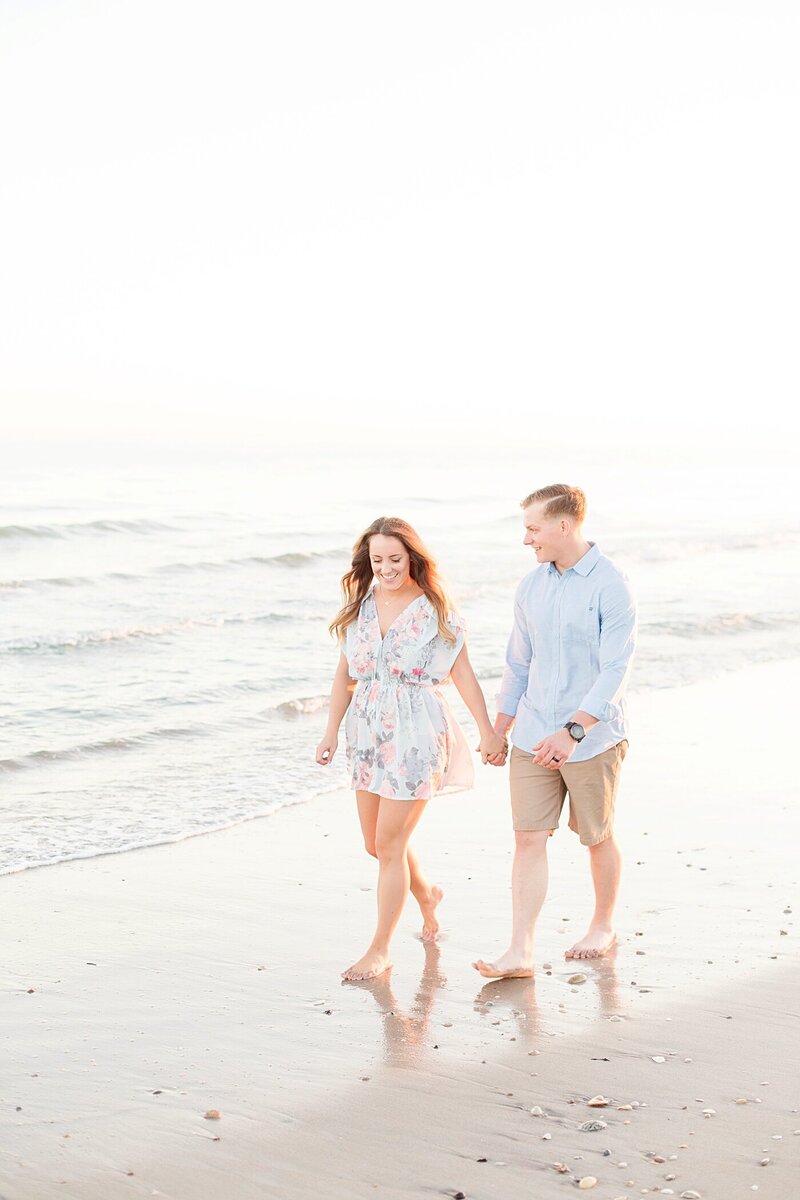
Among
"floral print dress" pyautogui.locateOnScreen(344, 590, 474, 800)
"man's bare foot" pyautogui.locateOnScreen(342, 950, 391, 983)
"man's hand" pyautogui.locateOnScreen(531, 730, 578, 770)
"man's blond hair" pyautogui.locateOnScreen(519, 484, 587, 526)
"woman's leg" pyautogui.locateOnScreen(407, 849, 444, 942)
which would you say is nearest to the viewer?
"man's hand" pyautogui.locateOnScreen(531, 730, 578, 770)

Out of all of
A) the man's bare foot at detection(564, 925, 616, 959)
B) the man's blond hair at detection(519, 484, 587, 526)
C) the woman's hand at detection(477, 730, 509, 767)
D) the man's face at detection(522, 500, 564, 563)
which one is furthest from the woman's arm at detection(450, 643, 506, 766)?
the man's bare foot at detection(564, 925, 616, 959)

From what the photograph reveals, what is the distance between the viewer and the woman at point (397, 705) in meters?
4.82

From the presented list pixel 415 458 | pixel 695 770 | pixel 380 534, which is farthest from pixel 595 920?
pixel 415 458

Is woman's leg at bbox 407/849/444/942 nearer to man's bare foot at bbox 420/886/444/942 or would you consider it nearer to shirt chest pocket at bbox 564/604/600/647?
man's bare foot at bbox 420/886/444/942

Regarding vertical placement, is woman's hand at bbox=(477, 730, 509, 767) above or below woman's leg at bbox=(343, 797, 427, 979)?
above

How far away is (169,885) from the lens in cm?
606

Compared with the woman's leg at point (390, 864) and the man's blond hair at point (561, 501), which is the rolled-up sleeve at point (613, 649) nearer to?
the man's blond hair at point (561, 501)

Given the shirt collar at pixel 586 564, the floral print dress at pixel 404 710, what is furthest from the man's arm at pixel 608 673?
the floral print dress at pixel 404 710

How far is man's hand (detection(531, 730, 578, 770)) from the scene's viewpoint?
4.48 m

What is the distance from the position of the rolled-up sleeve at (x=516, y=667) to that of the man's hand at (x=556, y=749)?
14.3 inches

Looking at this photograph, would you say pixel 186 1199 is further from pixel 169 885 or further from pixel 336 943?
pixel 169 885

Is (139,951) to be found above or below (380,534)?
below

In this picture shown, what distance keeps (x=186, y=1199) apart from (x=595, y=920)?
222 cm

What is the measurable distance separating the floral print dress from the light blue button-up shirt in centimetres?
33
